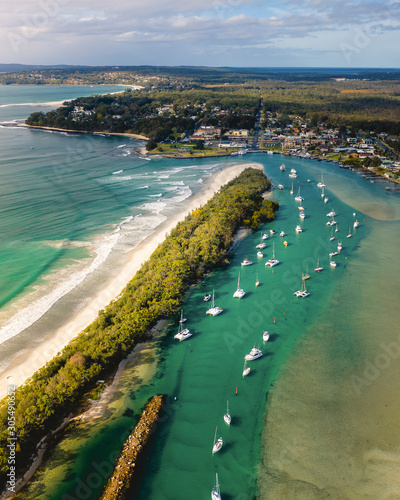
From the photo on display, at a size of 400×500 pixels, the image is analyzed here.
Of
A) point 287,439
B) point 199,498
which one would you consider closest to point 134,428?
point 199,498

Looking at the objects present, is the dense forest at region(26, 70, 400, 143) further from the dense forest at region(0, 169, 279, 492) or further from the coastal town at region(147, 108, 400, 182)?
the dense forest at region(0, 169, 279, 492)

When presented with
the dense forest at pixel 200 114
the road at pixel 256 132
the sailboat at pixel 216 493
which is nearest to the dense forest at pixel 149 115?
the dense forest at pixel 200 114

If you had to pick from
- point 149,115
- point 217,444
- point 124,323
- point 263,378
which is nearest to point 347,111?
point 149,115

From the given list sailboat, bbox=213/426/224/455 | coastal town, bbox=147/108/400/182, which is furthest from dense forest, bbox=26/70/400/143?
sailboat, bbox=213/426/224/455

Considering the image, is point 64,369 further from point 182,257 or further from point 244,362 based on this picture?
point 182,257

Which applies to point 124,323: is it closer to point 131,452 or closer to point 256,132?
point 131,452

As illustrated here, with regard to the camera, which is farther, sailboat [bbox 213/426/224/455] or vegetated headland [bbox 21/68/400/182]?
vegetated headland [bbox 21/68/400/182]

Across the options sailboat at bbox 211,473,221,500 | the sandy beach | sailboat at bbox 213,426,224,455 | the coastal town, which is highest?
the coastal town
